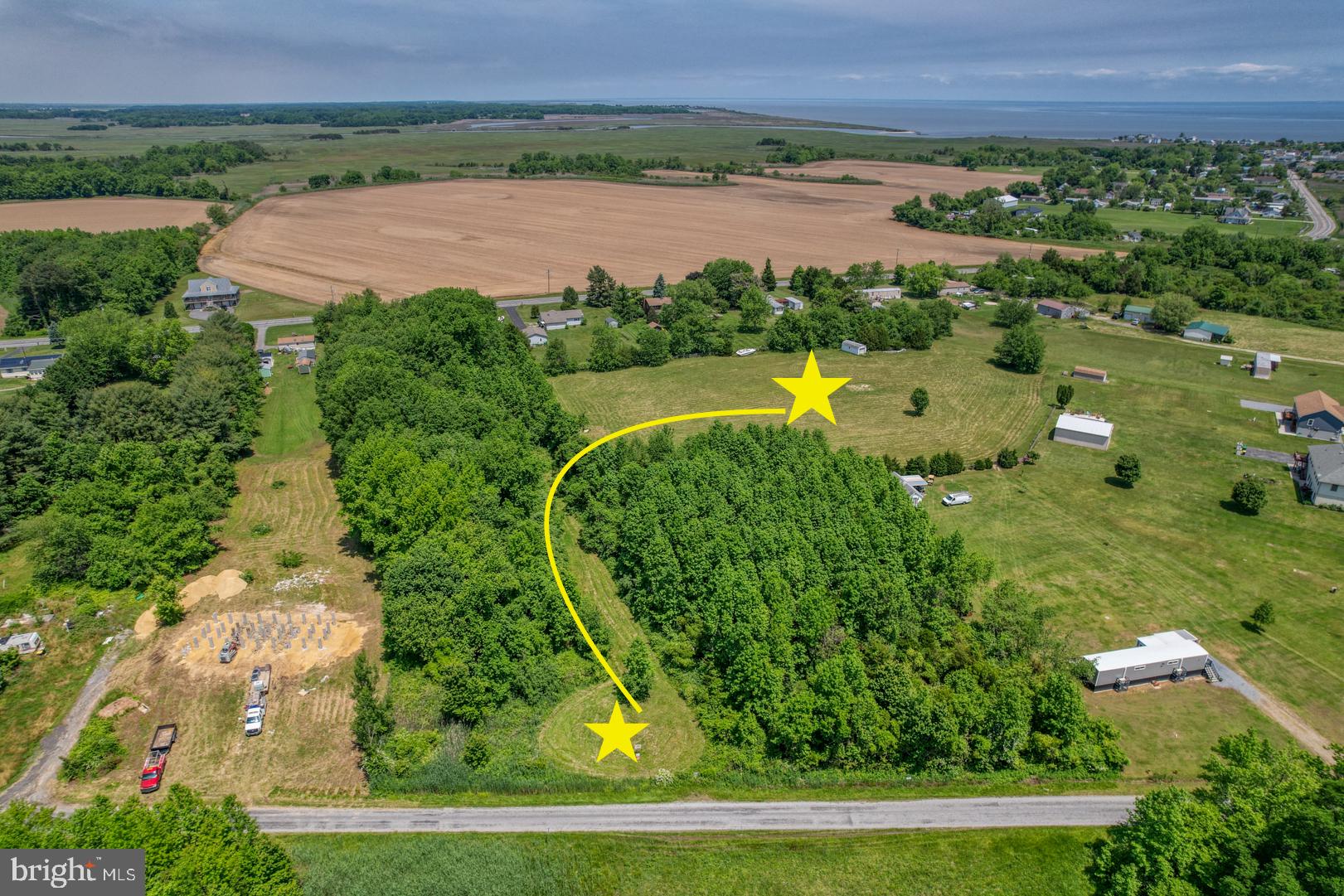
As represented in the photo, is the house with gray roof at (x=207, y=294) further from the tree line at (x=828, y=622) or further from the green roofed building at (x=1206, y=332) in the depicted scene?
the green roofed building at (x=1206, y=332)

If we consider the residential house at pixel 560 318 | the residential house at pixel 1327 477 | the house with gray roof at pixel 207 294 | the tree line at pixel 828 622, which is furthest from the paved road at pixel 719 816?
the house with gray roof at pixel 207 294

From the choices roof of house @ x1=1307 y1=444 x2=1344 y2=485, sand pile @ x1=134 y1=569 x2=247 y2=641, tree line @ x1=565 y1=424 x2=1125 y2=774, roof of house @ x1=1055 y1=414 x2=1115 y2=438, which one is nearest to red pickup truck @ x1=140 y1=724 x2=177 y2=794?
sand pile @ x1=134 y1=569 x2=247 y2=641

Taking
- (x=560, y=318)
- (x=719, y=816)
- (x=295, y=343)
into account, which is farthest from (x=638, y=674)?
(x=295, y=343)

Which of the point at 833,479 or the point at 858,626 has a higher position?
the point at 833,479

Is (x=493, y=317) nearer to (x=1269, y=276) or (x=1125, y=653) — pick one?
(x=1125, y=653)

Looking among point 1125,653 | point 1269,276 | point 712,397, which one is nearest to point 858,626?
point 1125,653

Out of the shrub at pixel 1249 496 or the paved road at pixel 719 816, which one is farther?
the shrub at pixel 1249 496

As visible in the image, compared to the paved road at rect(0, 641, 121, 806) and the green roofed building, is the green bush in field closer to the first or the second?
the paved road at rect(0, 641, 121, 806)
